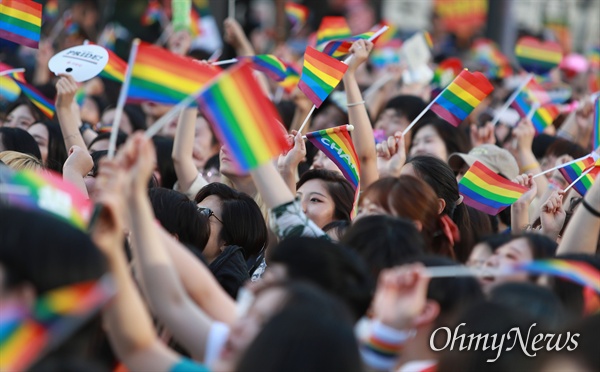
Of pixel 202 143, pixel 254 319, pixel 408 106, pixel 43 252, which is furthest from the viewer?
pixel 408 106

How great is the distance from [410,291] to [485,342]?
232 millimetres

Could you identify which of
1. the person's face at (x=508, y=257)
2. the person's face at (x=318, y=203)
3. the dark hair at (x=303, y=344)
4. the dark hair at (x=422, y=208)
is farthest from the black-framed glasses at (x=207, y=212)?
the dark hair at (x=303, y=344)

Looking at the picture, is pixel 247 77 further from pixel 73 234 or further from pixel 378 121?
pixel 378 121

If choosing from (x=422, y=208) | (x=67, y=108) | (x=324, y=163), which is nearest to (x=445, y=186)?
(x=422, y=208)

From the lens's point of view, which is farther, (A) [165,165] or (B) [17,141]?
(A) [165,165]

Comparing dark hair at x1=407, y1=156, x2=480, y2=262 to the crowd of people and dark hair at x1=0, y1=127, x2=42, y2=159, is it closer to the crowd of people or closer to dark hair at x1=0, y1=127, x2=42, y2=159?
the crowd of people

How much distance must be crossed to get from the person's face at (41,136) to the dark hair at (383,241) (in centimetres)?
307

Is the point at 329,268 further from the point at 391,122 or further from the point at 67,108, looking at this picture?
the point at 391,122

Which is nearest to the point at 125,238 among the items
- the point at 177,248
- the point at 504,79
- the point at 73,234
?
the point at 177,248

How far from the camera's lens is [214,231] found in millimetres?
4840

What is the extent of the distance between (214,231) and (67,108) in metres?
1.32

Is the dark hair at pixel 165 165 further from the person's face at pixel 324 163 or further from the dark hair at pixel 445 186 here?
the dark hair at pixel 445 186

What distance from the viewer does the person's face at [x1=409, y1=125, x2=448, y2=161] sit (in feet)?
21.0

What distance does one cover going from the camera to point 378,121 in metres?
7.16
